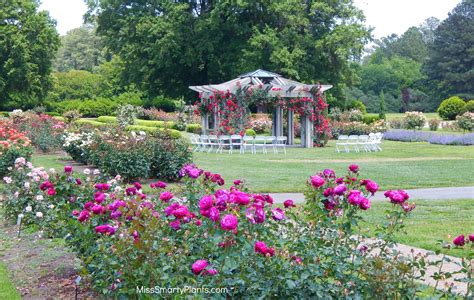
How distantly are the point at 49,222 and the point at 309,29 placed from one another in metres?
28.4

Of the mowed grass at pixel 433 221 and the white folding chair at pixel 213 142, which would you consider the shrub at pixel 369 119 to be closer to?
the white folding chair at pixel 213 142

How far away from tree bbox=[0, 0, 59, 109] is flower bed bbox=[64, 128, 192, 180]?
2992 centimetres

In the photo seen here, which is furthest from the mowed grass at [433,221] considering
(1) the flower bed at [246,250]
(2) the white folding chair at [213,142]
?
(2) the white folding chair at [213,142]

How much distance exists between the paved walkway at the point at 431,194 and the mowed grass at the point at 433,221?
0.56m

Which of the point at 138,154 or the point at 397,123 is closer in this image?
the point at 138,154

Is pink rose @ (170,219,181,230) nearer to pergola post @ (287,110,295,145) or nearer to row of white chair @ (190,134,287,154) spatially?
row of white chair @ (190,134,287,154)

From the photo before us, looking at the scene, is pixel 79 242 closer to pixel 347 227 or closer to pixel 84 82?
pixel 347 227

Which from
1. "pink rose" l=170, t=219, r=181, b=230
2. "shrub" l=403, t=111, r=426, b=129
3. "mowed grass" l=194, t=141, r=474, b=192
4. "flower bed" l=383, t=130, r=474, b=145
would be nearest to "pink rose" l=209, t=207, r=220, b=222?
"pink rose" l=170, t=219, r=181, b=230

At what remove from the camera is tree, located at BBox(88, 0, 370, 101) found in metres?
31.6

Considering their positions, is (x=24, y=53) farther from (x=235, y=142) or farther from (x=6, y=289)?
(x=6, y=289)

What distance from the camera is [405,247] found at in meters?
6.86

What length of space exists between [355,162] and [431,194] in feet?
21.2

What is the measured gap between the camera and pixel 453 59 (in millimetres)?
56000

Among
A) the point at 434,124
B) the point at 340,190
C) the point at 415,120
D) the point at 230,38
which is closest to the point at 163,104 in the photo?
the point at 230,38
